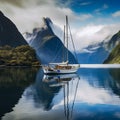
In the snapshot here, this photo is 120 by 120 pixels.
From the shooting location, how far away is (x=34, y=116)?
26.7 metres

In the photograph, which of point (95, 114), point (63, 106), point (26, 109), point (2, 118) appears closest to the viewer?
point (2, 118)

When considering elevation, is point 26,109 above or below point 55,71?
below

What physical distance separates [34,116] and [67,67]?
90.8 meters

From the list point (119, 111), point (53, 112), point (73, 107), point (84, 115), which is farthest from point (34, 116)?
point (119, 111)

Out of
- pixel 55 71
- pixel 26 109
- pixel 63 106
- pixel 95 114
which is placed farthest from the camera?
pixel 55 71

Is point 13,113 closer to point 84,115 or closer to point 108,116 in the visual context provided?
point 84,115

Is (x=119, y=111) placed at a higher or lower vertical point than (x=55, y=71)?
lower

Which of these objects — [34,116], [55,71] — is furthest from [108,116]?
[55,71]

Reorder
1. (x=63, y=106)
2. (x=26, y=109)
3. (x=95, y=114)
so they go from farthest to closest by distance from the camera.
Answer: (x=63, y=106), (x=26, y=109), (x=95, y=114)

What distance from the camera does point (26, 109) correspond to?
3066cm

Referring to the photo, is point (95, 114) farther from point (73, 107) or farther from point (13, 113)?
point (13, 113)

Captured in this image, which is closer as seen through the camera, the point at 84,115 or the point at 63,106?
the point at 84,115

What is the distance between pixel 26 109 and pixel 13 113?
8.60 feet

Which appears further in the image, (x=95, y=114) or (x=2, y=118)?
(x=95, y=114)
